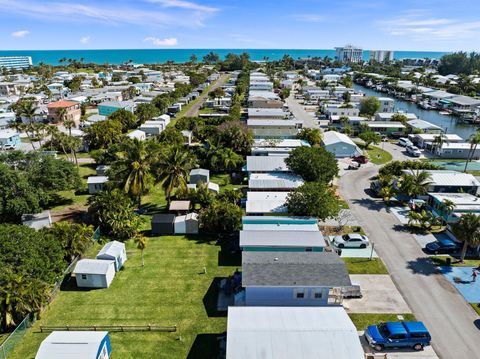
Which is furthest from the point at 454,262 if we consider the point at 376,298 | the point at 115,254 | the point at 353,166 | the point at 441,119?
the point at 441,119

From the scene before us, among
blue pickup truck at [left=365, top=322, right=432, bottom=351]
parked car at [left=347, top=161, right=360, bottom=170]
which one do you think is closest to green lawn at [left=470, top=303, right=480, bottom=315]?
blue pickup truck at [left=365, top=322, right=432, bottom=351]

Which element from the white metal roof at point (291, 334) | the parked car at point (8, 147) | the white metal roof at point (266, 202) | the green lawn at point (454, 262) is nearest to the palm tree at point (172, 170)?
→ the white metal roof at point (266, 202)

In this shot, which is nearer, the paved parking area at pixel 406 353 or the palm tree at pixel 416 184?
the paved parking area at pixel 406 353

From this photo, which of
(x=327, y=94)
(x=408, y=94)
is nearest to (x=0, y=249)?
(x=327, y=94)

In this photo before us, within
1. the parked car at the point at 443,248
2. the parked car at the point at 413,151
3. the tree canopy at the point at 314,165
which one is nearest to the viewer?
the parked car at the point at 443,248

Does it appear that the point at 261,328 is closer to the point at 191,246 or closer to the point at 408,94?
the point at 191,246

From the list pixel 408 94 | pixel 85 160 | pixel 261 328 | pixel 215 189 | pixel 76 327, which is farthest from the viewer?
pixel 408 94

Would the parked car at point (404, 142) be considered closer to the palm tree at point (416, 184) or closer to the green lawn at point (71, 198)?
the palm tree at point (416, 184)
